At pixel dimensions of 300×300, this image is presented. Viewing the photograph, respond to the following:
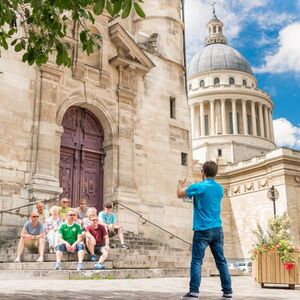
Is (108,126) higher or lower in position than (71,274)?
higher

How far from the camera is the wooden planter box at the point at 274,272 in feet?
29.5

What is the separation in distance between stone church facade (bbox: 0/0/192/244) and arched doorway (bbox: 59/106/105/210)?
0.04 meters

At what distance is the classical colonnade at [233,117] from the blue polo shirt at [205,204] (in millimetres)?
58819

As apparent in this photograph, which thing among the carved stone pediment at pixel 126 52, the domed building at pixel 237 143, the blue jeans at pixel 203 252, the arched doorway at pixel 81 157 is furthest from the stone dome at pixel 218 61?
the blue jeans at pixel 203 252

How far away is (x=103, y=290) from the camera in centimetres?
712

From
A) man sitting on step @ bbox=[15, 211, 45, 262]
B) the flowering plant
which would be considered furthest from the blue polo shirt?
man sitting on step @ bbox=[15, 211, 45, 262]

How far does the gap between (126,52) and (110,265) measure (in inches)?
413

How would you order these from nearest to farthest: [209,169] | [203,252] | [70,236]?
[203,252], [209,169], [70,236]

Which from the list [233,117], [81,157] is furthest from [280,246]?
[233,117]

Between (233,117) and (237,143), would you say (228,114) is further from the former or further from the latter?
(237,143)

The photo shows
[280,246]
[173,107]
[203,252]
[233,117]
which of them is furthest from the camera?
[233,117]

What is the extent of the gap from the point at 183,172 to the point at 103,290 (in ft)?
41.6

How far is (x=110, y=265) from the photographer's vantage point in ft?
35.6

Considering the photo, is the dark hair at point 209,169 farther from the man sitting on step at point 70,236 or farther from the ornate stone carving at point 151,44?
the ornate stone carving at point 151,44
